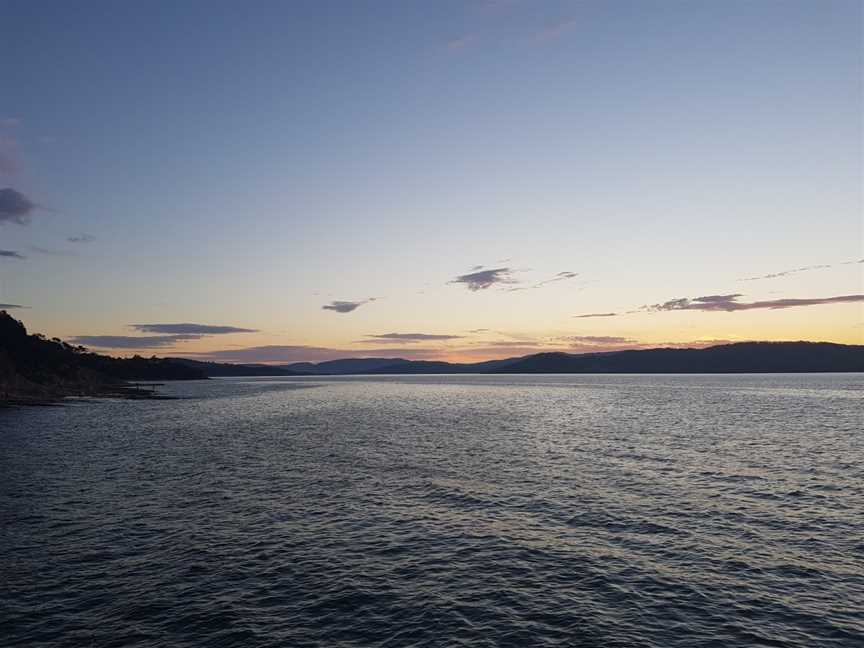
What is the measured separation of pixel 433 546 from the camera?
1352 inches

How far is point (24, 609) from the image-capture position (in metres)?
25.1

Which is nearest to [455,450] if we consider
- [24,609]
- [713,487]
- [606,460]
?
[606,460]

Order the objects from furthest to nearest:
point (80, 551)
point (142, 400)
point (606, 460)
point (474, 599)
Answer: point (142, 400) → point (606, 460) → point (80, 551) → point (474, 599)

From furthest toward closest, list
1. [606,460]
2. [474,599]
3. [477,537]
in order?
[606,460], [477,537], [474,599]

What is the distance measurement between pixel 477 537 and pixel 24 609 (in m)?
25.4

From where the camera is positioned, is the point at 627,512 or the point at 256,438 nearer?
the point at 627,512

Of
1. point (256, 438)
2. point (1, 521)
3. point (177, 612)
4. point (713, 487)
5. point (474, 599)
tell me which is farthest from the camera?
point (256, 438)

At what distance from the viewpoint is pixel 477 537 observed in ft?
118

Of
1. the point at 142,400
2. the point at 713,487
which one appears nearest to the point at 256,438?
the point at 713,487

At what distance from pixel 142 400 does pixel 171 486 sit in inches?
5844

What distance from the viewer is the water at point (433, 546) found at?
23734 mm

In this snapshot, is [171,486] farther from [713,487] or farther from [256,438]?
[713,487]

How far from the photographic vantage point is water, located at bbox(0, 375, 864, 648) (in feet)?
77.9

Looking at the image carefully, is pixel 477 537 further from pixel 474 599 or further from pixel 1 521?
pixel 1 521
